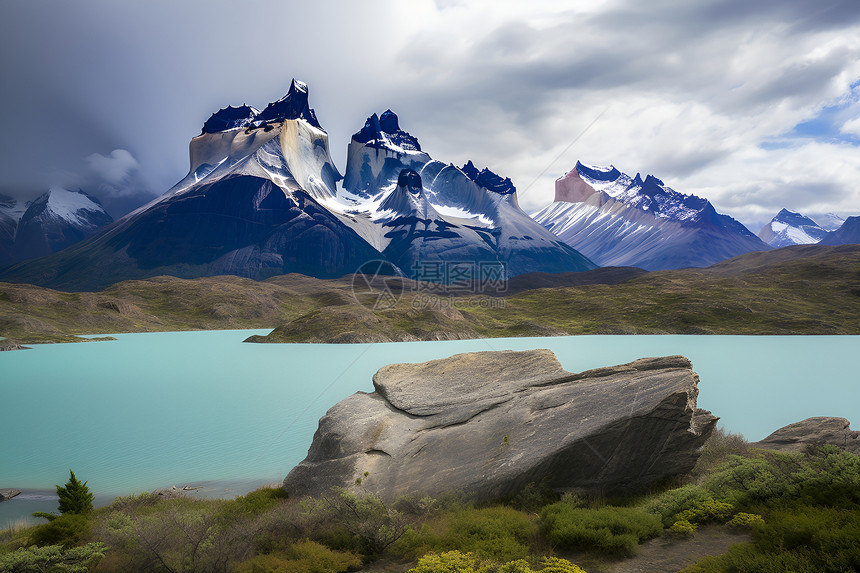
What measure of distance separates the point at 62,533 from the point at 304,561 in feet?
27.3

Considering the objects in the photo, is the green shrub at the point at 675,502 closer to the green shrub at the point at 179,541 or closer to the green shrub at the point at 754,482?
the green shrub at the point at 754,482

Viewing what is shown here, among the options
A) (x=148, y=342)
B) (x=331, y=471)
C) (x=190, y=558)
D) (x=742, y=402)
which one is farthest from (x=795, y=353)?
(x=148, y=342)

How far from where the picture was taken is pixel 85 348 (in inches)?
4151

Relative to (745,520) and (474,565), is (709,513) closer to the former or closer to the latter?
(745,520)

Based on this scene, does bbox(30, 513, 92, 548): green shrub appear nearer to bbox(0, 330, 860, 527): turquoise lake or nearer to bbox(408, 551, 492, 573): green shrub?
bbox(0, 330, 860, 527): turquoise lake

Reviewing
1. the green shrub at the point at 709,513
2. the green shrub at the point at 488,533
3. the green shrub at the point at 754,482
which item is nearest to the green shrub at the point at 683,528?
the green shrub at the point at 709,513

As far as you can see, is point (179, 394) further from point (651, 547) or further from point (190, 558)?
point (651, 547)

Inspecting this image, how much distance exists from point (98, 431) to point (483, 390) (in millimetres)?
29640

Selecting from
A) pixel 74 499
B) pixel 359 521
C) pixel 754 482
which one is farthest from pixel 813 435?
pixel 74 499

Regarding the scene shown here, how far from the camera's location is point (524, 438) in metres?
16.8

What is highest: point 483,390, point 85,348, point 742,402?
point 85,348

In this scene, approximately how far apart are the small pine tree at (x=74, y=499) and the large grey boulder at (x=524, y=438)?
291 inches

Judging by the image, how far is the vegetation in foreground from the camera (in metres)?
10.7

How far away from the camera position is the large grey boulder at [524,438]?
1573 centimetres
